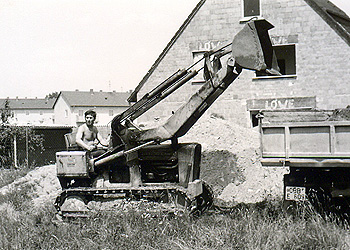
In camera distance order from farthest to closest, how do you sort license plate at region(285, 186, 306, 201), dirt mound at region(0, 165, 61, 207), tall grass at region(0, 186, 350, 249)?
dirt mound at region(0, 165, 61, 207) → license plate at region(285, 186, 306, 201) → tall grass at region(0, 186, 350, 249)

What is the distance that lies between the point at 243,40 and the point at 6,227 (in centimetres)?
500

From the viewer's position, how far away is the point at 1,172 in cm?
1666

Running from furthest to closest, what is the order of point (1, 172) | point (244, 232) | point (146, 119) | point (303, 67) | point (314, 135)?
point (146, 119)
point (303, 67)
point (1, 172)
point (314, 135)
point (244, 232)

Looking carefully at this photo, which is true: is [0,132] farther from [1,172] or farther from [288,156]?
[288,156]

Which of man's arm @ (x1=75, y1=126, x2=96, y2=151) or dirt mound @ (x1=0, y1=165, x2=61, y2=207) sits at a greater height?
man's arm @ (x1=75, y1=126, x2=96, y2=151)

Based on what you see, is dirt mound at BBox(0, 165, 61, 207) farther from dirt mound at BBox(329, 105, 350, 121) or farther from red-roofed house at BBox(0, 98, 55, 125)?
red-roofed house at BBox(0, 98, 55, 125)

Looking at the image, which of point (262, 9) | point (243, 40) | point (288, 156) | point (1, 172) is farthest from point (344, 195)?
point (262, 9)

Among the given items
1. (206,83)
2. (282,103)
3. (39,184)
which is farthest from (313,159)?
(282,103)

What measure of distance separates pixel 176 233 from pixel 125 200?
1.91m

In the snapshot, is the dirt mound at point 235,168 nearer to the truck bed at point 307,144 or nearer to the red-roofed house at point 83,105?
the truck bed at point 307,144

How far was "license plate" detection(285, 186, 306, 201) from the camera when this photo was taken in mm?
7402

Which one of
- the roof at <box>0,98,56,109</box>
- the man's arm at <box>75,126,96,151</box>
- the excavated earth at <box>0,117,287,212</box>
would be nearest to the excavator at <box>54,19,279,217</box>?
A: the man's arm at <box>75,126,96,151</box>

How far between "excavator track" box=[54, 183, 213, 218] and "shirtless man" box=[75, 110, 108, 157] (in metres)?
0.82

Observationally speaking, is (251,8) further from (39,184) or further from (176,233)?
(176,233)
